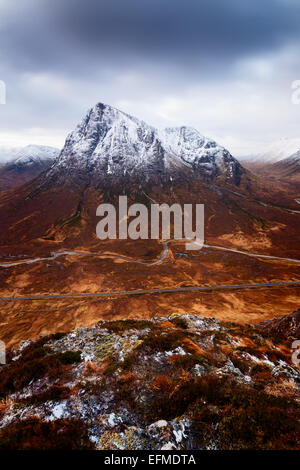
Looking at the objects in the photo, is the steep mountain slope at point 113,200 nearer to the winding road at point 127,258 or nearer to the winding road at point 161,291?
the winding road at point 127,258

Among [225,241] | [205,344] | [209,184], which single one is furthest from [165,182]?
[205,344]

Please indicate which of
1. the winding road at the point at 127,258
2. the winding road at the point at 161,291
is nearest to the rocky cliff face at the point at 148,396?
the winding road at the point at 161,291

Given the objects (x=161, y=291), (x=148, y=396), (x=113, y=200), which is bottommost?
(x=161, y=291)

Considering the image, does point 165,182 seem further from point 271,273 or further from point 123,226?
point 271,273

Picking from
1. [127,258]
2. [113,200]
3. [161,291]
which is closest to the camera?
[161,291]

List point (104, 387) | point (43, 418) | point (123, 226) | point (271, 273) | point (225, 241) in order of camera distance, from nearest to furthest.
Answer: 1. point (43, 418)
2. point (104, 387)
3. point (271, 273)
4. point (225, 241)
5. point (123, 226)

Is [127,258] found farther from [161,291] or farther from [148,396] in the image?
[148,396]

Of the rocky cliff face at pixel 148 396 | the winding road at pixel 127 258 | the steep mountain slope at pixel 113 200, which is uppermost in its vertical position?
the steep mountain slope at pixel 113 200

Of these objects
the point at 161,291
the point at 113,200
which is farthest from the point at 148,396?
the point at 113,200

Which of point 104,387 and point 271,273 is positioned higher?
point 104,387
